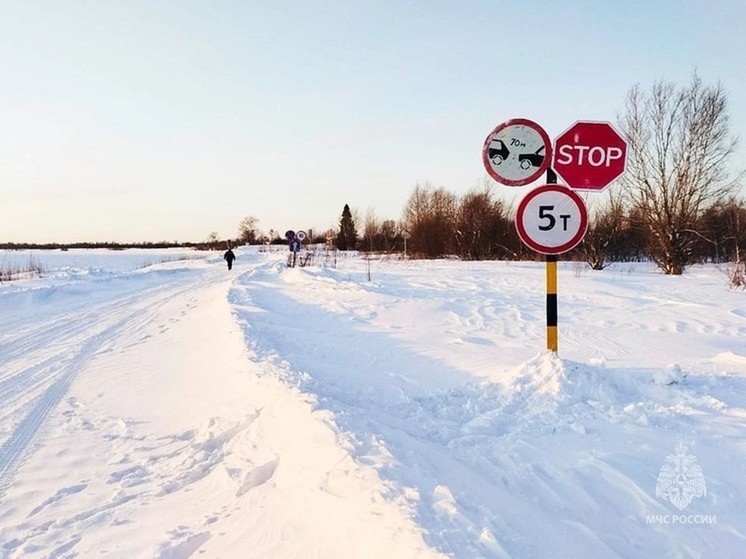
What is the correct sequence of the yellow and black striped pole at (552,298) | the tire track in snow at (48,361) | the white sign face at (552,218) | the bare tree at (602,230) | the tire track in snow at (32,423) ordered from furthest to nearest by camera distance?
1. the bare tree at (602,230)
2. the yellow and black striped pole at (552,298)
3. the white sign face at (552,218)
4. the tire track in snow at (48,361)
5. the tire track in snow at (32,423)

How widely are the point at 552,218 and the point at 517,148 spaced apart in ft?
2.31

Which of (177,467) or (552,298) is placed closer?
(177,467)

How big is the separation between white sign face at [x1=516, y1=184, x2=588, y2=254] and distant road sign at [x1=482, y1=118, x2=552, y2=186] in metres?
0.28

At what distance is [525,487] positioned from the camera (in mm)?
2465

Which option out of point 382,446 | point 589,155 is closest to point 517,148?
point 589,155

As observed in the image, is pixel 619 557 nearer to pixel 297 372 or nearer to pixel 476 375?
pixel 476 375

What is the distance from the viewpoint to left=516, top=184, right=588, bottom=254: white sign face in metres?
4.03

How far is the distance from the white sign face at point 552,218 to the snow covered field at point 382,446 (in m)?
1.07

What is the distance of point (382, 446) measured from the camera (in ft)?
9.20

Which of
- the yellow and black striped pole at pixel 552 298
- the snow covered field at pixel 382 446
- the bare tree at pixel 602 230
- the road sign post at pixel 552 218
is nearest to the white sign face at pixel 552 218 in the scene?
the road sign post at pixel 552 218

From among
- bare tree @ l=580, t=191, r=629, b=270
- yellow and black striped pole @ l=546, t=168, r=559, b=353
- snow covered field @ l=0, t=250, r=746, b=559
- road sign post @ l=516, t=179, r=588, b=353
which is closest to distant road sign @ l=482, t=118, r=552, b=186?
road sign post @ l=516, t=179, r=588, b=353

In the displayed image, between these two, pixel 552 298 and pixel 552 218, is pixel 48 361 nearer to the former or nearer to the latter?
pixel 552 298

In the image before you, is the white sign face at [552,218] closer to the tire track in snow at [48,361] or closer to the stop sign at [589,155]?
the stop sign at [589,155]

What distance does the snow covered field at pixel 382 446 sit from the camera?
7.13 feet
